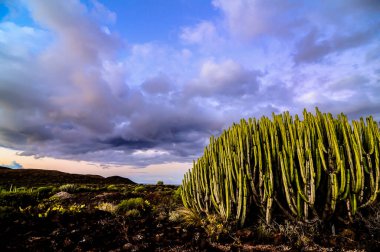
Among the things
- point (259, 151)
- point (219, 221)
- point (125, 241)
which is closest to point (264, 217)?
point (219, 221)

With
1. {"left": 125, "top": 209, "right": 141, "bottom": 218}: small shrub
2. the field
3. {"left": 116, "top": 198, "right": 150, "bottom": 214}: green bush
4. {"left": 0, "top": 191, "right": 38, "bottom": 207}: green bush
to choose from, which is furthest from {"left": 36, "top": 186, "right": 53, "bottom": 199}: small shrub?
{"left": 125, "top": 209, "right": 141, "bottom": 218}: small shrub

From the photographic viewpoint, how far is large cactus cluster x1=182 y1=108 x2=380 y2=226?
17.2 ft

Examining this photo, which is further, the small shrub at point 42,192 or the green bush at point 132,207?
the small shrub at point 42,192

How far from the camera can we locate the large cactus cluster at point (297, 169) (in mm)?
5254

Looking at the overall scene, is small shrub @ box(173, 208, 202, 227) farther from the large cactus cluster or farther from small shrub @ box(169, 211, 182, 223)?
the large cactus cluster

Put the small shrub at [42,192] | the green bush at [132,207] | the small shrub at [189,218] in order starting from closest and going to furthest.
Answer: the small shrub at [189,218] → the green bush at [132,207] → the small shrub at [42,192]

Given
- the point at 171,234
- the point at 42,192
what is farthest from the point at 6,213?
the point at 42,192

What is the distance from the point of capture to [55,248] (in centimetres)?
523

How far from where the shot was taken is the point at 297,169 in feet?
18.6

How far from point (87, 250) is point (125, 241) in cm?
73

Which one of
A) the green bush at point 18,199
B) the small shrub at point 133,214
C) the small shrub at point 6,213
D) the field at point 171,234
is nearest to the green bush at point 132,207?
the small shrub at point 133,214

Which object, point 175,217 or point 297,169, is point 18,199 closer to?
point 175,217

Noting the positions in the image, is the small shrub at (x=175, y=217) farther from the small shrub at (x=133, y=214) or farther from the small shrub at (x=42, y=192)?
the small shrub at (x=42, y=192)

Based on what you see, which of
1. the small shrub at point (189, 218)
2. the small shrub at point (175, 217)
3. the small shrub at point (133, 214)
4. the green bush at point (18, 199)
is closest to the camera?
the small shrub at point (189, 218)
